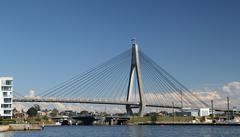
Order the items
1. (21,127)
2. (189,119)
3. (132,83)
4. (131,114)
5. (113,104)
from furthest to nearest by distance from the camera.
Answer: (189,119) < (131,114) < (113,104) < (132,83) < (21,127)

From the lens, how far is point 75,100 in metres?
145

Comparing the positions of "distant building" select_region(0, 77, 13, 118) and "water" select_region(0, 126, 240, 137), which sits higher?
"distant building" select_region(0, 77, 13, 118)

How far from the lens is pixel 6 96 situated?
139625mm

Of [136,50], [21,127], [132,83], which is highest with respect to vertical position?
[136,50]

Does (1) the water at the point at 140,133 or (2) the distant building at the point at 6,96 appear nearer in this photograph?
(1) the water at the point at 140,133

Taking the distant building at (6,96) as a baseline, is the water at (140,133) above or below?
below

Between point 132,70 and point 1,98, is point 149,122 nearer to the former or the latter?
point 132,70

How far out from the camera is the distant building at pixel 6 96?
138875 millimetres

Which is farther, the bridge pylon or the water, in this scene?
the bridge pylon

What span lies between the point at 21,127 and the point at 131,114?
53.1m

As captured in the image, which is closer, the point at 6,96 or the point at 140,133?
the point at 140,133

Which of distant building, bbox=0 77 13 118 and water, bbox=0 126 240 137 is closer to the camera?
water, bbox=0 126 240 137

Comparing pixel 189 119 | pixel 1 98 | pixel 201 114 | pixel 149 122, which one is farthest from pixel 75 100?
pixel 201 114

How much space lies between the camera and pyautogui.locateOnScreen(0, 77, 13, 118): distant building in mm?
138875
